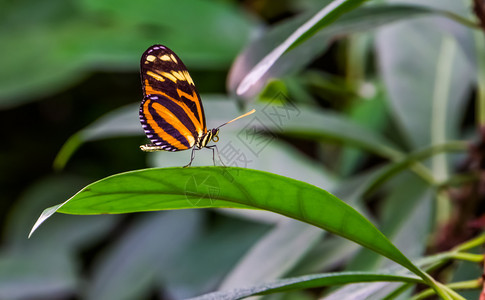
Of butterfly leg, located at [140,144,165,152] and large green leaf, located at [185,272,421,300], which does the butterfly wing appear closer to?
butterfly leg, located at [140,144,165,152]

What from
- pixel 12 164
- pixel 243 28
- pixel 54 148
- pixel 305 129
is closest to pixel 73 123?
pixel 54 148

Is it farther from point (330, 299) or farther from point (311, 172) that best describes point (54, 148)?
point (330, 299)

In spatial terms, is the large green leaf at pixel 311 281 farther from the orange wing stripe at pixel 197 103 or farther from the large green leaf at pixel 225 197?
the orange wing stripe at pixel 197 103

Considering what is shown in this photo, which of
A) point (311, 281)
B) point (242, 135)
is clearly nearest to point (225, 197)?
point (311, 281)

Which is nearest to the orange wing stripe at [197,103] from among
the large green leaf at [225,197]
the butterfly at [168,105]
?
the butterfly at [168,105]

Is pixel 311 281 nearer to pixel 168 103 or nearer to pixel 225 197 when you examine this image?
pixel 225 197

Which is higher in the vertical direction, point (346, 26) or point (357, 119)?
point (357, 119)

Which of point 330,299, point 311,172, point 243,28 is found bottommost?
point 330,299

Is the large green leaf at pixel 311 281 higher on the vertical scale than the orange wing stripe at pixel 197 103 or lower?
lower
